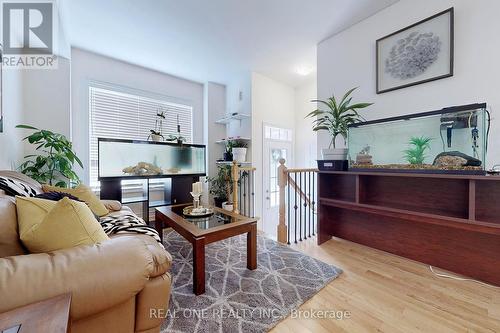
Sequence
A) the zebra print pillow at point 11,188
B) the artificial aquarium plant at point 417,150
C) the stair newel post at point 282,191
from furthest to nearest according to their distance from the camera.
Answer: the stair newel post at point 282,191
the artificial aquarium plant at point 417,150
the zebra print pillow at point 11,188

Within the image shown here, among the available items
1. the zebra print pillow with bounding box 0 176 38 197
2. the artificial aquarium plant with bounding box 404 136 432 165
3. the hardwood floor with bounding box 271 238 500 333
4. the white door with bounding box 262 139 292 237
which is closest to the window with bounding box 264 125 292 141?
the white door with bounding box 262 139 292 237

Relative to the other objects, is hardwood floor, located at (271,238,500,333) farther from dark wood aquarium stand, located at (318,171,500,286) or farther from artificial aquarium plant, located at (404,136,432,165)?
artificial aquarium plant, located at (404,136,432,165)

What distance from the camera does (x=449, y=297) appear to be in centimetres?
149

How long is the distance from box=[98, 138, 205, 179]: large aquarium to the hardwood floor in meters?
2.72

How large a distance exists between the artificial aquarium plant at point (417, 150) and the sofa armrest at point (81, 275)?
220cm

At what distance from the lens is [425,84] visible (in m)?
2.02

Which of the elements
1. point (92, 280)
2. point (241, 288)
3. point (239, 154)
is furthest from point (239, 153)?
point (92, 280)

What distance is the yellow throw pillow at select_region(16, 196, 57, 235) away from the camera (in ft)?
2.93

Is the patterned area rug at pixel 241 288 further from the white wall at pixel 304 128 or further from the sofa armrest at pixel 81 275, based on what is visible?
the white wall at pixel 304 128

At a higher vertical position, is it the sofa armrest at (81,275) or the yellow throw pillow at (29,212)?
the yellow throw pillow at (29,212)

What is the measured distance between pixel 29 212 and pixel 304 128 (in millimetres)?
4017

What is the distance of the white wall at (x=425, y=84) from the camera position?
5.51ft

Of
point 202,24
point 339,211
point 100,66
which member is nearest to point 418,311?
point 339,211

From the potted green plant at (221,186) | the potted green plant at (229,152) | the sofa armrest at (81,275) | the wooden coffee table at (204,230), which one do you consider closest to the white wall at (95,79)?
the potted green plant at (229,152)
